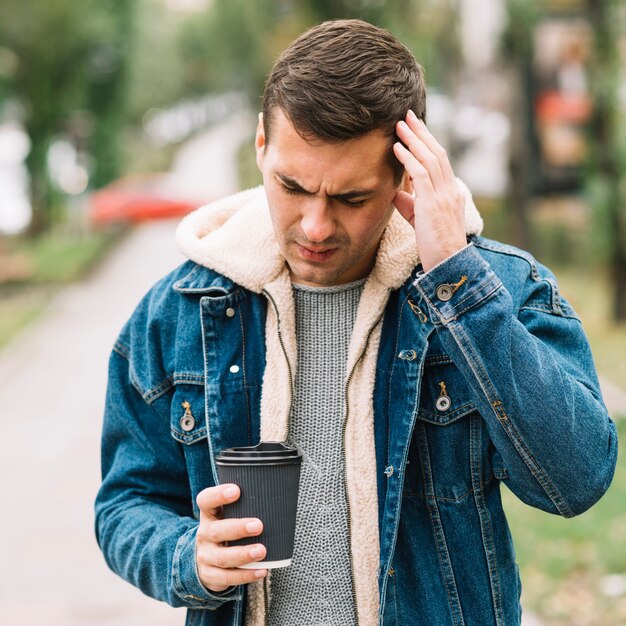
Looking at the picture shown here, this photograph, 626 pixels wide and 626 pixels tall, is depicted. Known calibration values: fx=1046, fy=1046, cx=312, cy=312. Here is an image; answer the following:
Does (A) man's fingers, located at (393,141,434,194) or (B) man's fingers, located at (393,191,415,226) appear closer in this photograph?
(A) man's fingers, located at (393,141,434,194)

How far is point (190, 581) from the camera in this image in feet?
6.47

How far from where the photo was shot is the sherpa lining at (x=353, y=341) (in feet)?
6.74

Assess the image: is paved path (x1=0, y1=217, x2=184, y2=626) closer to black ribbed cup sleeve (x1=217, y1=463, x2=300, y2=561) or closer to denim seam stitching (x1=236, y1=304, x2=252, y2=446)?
denim seam stitching (x1=236, y1=304, x2=252, y2=446)

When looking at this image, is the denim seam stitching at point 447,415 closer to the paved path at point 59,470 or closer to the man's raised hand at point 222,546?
the man's raised hand at point 222,546

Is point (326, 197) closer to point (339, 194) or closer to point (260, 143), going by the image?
point (339, 194)

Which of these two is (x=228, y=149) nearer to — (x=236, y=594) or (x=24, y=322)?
(x=24, y=322)

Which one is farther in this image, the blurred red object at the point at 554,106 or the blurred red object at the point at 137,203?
the blurred red object at the point at 137,203

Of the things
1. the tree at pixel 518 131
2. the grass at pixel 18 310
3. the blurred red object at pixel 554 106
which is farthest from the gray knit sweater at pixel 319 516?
the blurred red object at pixel 554 106

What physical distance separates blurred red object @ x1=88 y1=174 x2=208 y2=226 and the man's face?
71.4 feet

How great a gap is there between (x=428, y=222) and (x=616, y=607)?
3506 mm

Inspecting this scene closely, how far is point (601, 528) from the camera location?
5805 millimetres

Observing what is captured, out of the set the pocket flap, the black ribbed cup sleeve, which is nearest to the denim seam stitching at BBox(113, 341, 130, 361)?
the black ribbed cup sleeve

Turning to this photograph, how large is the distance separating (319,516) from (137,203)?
23.4 meters

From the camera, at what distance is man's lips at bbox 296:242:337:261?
2057 mm
